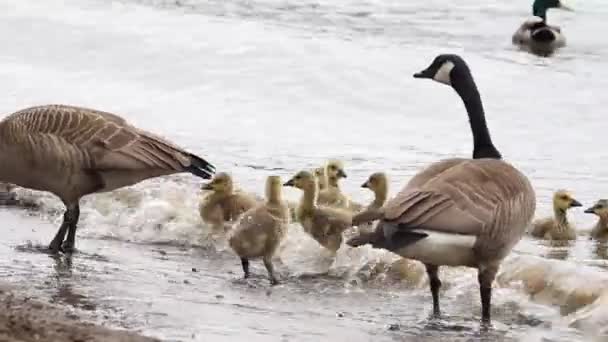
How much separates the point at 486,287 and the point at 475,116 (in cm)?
144

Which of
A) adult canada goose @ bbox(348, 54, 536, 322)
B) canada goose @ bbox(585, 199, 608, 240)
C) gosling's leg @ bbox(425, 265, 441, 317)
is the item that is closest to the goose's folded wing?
adult canada goose @ bbox(348, 54, 536, 322)

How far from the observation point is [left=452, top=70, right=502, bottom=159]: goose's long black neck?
8.40 m

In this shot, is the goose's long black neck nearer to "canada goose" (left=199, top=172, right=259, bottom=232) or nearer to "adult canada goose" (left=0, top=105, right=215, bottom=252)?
"adult canada goose" (left=0, top=105, right=215, bottom=252)

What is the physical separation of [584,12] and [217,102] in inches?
515

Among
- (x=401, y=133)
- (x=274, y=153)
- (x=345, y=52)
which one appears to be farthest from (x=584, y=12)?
(x=274, y=153)

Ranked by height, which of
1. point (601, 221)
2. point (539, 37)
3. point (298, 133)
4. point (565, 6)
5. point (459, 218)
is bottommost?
point (565, 6)

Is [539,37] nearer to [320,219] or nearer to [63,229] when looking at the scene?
[320,219]

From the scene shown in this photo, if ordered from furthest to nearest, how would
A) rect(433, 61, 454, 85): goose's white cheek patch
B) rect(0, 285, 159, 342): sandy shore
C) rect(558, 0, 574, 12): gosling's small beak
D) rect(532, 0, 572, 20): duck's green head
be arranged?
rect(558, 0, 574, 12): gosling's small beak → rect(532, 0, 572, 20): duck's green head → rect(433, 61, 454, 85): goose's white cheek patch → rect(0, 285, 159, 342): sandy shore

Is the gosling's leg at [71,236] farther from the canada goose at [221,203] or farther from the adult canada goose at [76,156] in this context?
the canada goose at [221,203]

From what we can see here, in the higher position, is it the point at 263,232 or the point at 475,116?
the point at 475,116

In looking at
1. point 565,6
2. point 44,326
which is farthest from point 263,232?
point 565,6

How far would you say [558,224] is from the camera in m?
10.5

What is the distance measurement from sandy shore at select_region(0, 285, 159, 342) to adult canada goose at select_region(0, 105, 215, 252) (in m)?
2.19

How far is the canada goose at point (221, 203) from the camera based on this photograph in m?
10.2
